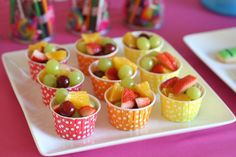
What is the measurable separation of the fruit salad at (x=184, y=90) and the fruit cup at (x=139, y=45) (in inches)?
6.5

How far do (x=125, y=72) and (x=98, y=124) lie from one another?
120 millimetres

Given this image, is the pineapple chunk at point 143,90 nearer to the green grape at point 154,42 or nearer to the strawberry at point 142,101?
the strawberry at point 142,101

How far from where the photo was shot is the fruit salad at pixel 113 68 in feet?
3.24

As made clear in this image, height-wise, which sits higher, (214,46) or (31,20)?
(31,20)

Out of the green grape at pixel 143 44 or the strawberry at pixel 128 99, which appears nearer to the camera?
the strawberry at pixel 128 99

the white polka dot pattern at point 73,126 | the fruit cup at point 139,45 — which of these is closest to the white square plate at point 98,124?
the white polka dot pattern at point 73,126

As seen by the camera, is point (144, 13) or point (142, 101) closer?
point (142, 101)

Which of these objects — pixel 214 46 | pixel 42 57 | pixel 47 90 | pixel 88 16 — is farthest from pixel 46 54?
pixel 214 46

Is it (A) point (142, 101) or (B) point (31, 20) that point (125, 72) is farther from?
(B) point (31, 20)

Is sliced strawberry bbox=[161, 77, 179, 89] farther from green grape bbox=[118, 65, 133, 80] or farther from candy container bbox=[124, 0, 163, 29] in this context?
candy container bbox=[124, 0, 163, 29]

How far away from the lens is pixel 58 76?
97cm

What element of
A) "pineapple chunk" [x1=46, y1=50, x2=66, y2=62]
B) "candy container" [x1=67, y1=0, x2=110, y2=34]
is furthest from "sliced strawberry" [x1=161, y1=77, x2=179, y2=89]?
"candy container" [x1=67, y1=0, x2=110, y2=34]

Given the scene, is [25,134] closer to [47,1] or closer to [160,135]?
[160,135]

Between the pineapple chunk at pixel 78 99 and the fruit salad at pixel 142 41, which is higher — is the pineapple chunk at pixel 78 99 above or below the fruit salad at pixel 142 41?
above
